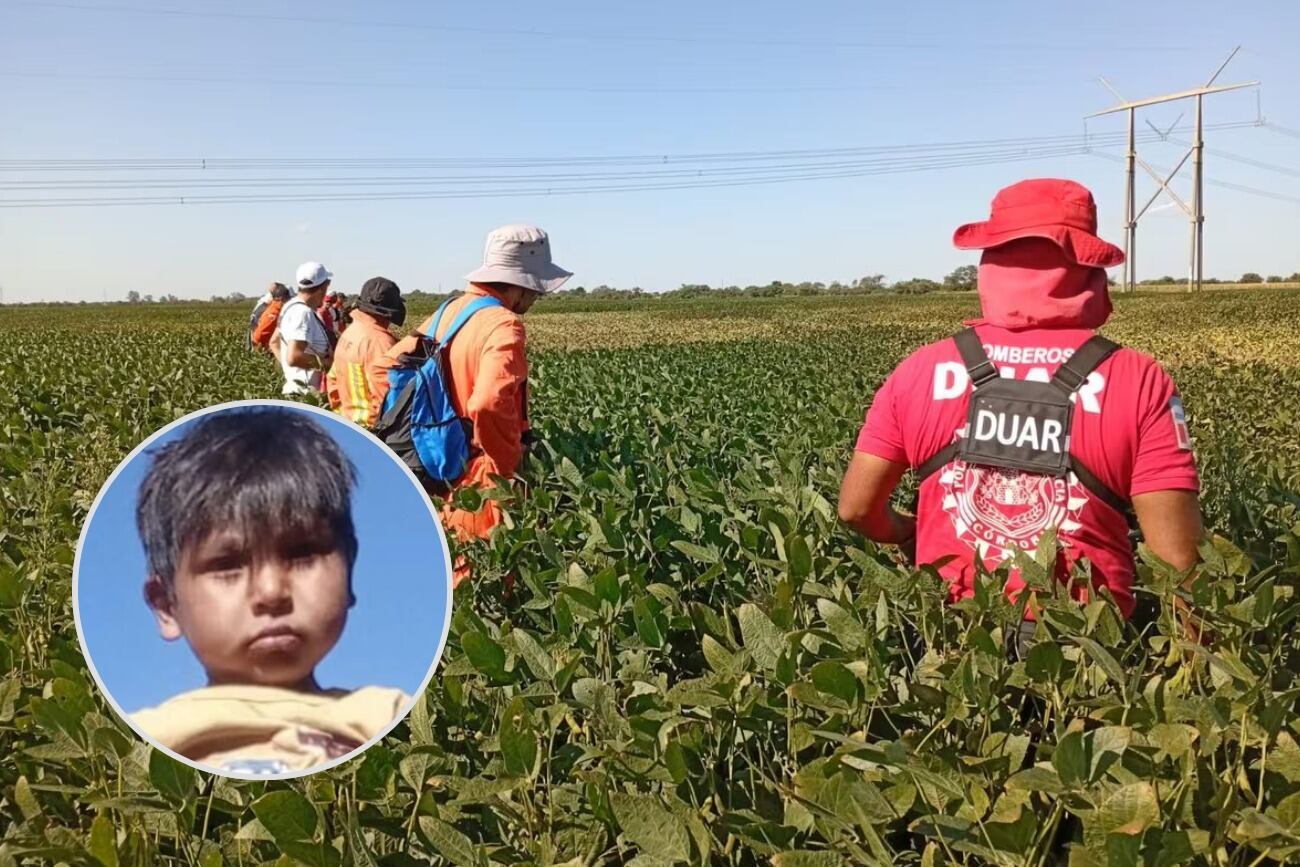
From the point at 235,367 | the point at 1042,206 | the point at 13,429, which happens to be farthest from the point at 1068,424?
the point at 235,367

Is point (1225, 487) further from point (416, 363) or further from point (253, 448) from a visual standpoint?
point (253, 448)

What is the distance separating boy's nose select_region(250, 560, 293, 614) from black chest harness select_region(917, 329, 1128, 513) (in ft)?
4.65

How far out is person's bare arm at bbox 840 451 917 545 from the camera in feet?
7.34

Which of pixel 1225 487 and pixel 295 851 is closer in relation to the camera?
pixel 295 851

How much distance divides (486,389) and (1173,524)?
230 cm

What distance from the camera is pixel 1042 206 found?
6.54 ft

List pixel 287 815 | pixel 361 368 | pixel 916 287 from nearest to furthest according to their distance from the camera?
pixel 287 815 < pixel 361 368 < pixel 916 287

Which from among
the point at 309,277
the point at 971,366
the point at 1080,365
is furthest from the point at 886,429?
the point at 309,277

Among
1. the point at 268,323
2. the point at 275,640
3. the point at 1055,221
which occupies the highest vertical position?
the point at 268,323

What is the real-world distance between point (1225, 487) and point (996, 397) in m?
2.87

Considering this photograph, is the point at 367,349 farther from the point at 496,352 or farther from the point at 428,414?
the point at 496,352

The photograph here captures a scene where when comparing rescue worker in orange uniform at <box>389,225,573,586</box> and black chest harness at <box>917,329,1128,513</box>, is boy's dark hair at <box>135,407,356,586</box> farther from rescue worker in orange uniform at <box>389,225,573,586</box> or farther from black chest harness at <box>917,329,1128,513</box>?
rescue worker in orange uniform at <box>389,225,573,586</box>

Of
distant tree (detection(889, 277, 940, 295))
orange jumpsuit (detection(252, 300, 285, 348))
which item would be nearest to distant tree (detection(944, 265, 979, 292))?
distant tree (detection(889, 277, 940, 295))

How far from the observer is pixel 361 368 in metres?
4.59
